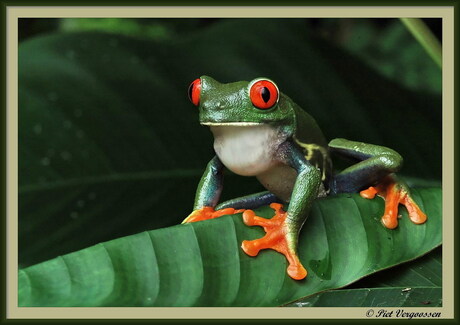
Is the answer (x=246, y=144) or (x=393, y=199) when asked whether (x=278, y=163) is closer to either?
(x=246, y=144)

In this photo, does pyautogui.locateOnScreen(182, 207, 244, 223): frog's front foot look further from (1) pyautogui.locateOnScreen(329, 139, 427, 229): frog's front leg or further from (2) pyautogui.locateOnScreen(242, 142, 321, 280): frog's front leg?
(1) pyautogui.locateOnScreen(329, 139, 427, 229): frog's front leg

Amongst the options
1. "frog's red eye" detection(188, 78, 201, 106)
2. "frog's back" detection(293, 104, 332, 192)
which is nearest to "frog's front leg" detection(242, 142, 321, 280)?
"frog's back" detection(293, 104, 332, 192)

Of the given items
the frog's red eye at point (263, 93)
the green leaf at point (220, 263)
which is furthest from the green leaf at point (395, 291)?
the frog's red eye at point (263, 93)

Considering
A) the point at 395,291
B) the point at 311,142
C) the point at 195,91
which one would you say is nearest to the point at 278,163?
the point at 311,142

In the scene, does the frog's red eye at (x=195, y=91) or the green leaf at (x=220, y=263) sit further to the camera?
the frog's red eye at (x=195, y=91)

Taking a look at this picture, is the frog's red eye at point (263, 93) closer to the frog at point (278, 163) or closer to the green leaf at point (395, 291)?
the frog at point (278, 163)

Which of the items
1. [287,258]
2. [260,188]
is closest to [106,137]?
[260,188]

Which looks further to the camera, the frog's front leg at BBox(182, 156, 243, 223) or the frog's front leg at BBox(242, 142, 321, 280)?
the frog's front leg at BBox(182, 156, 243, 223)
